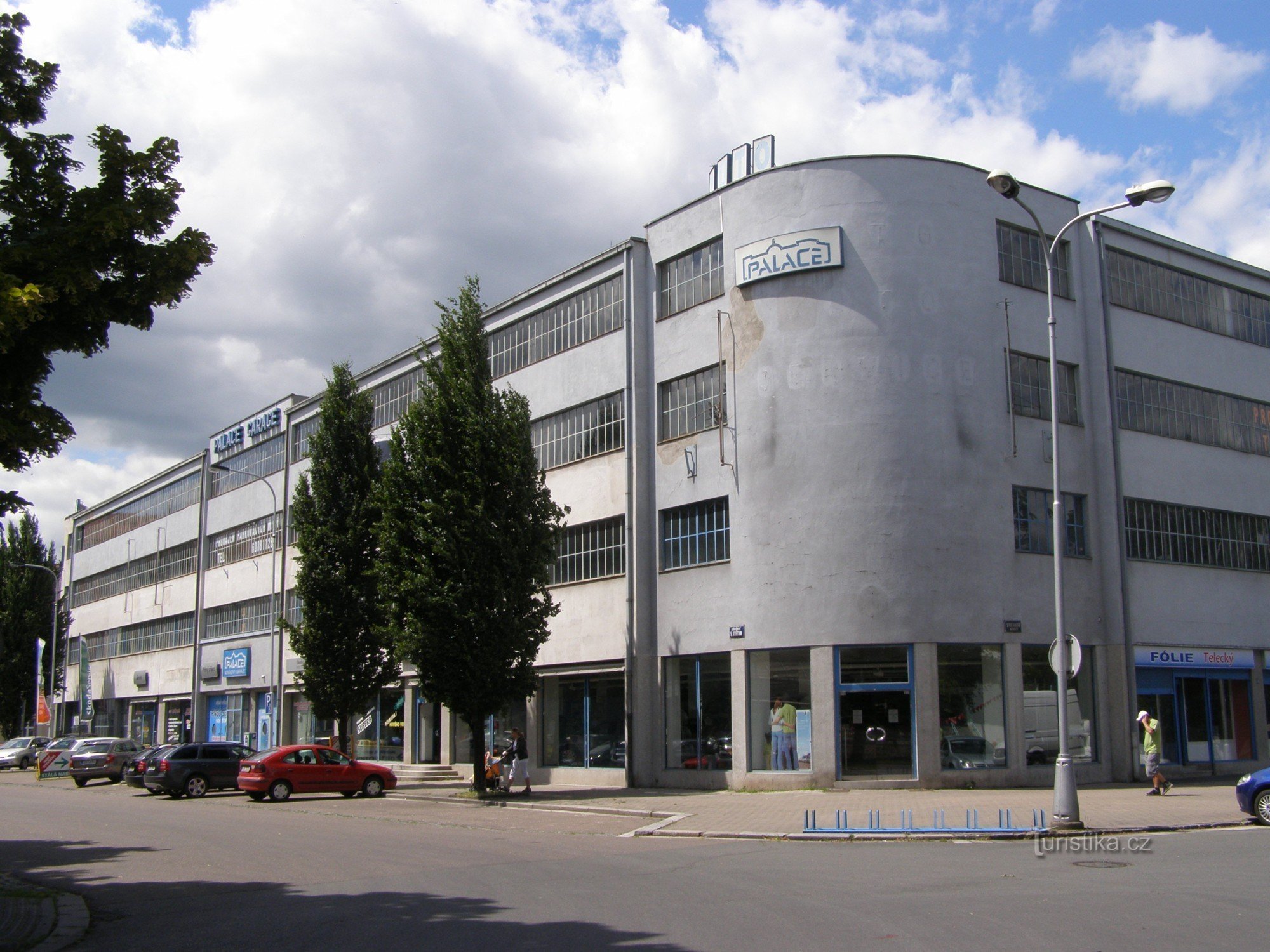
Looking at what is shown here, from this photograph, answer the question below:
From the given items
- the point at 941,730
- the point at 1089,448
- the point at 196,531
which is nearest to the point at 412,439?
the point at 941,730

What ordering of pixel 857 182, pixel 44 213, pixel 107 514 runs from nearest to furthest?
pixel 44 213, pixel 857 182, pixel 107 514

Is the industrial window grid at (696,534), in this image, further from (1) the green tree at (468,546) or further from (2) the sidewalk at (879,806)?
(2) the sidewalk at (879,806)

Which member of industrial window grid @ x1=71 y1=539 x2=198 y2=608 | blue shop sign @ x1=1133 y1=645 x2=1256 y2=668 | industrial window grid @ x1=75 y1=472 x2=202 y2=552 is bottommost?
blue shop sign @ x1=1133 y1=645 x2=1256 y2=668

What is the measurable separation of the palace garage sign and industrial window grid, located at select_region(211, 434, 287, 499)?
27479 mm

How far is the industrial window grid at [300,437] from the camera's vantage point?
46.6m

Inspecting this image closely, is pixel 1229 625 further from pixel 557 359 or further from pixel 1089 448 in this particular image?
pixel 557 359

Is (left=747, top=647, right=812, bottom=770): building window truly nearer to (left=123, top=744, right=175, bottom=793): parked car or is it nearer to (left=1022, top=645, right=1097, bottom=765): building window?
(left=1022, top=645, right=1097, bottom=765): building window

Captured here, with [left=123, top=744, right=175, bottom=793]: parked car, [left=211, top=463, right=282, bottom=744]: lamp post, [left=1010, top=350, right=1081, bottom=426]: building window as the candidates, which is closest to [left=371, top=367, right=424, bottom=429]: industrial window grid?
[left=211, top=463, right=282, bottom=744]: lamp post

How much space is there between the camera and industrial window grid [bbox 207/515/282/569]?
156ft

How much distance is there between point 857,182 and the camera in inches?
1031

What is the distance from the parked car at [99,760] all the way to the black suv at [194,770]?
725 cm

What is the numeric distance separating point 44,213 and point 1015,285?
22.2 metres

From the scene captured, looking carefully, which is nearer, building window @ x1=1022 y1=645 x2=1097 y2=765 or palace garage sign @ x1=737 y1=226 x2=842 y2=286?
building window @ x1=1022 y1=645 x2=1097 y2=765

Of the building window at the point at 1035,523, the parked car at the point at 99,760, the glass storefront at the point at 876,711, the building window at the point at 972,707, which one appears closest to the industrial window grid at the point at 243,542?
the parked car at the point at 99,760
